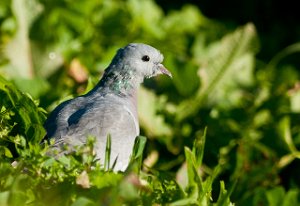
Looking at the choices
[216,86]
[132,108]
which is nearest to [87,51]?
[216,86]

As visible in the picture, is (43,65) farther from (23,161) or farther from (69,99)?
(23,161)

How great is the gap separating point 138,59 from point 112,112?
68cm

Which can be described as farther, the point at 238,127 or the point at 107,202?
the point at 238,127

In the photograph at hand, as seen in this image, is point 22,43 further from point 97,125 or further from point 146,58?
point 97,125

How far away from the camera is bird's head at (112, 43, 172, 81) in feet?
13.9

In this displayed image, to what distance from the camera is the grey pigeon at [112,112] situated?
330 centimetres

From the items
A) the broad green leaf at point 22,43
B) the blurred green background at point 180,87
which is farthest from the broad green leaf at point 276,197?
the broad green leaf at point 22,43

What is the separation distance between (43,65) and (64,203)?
3443 mm

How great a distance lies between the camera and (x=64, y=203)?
2541 mm

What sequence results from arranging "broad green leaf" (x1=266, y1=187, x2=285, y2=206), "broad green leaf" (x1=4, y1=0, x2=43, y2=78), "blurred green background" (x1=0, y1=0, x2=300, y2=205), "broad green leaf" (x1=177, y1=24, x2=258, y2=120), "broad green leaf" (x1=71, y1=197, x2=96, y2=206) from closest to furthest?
"broad green leaf" (x1=71, y1=197, x2=96, y2=206), "broad green leaf" (x1=266, y1=187, x2=285, y2=206), "blurred green background" (x1=0, y1=0, x2=300, y2=205), "broad green leaf" (x1=4, y1=0, x2=43, y2=78), "broad green leaf" (x1=177, y1=24, x2=258, y2=120)

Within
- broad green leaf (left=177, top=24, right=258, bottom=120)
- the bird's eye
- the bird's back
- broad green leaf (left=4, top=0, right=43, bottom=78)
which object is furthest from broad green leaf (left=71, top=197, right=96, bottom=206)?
broad green leaf (left=177, top=24, right=258, bottom=120)

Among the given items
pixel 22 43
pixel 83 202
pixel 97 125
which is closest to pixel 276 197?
pixel 97 125

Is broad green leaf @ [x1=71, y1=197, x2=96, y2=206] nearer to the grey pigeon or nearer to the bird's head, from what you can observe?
the grey pigeon

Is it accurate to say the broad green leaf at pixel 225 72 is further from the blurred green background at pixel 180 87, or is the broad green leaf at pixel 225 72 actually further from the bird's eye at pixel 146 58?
the bird's eye at pixel 146 58
